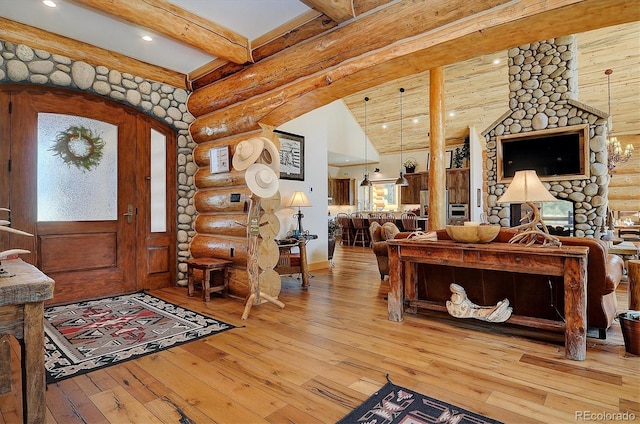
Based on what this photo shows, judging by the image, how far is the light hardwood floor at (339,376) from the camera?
188 cm

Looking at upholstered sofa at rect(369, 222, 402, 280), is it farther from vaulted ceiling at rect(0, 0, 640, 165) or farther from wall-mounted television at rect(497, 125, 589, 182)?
wall-mounted television at rect(497, 125, 589, 182)

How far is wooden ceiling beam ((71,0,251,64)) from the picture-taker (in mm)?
3162

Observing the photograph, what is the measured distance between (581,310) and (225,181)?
401 cm

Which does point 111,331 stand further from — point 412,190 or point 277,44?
point 412,190

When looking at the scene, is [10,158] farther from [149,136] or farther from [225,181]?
[225,181]

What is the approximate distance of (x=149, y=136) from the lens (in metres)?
4.89

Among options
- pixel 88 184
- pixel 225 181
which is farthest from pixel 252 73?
pixel 88 184

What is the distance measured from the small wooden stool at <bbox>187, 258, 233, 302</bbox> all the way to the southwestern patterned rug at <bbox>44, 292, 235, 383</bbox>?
37 cm

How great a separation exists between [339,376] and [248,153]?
2.35 m

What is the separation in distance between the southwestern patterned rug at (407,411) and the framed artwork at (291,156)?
4.32 meters

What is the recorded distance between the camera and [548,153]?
7.11 meters

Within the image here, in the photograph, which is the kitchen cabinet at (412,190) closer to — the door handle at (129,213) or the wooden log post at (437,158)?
the wooden log post at (437,158)

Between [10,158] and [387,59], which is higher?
[387,59]

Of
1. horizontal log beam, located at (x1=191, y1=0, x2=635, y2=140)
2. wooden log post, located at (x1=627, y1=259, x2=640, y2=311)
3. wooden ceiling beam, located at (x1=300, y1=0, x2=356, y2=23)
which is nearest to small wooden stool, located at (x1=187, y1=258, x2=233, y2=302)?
horizontal log beam, located at (x1=191, y1=0, x2=635, y2=140)
